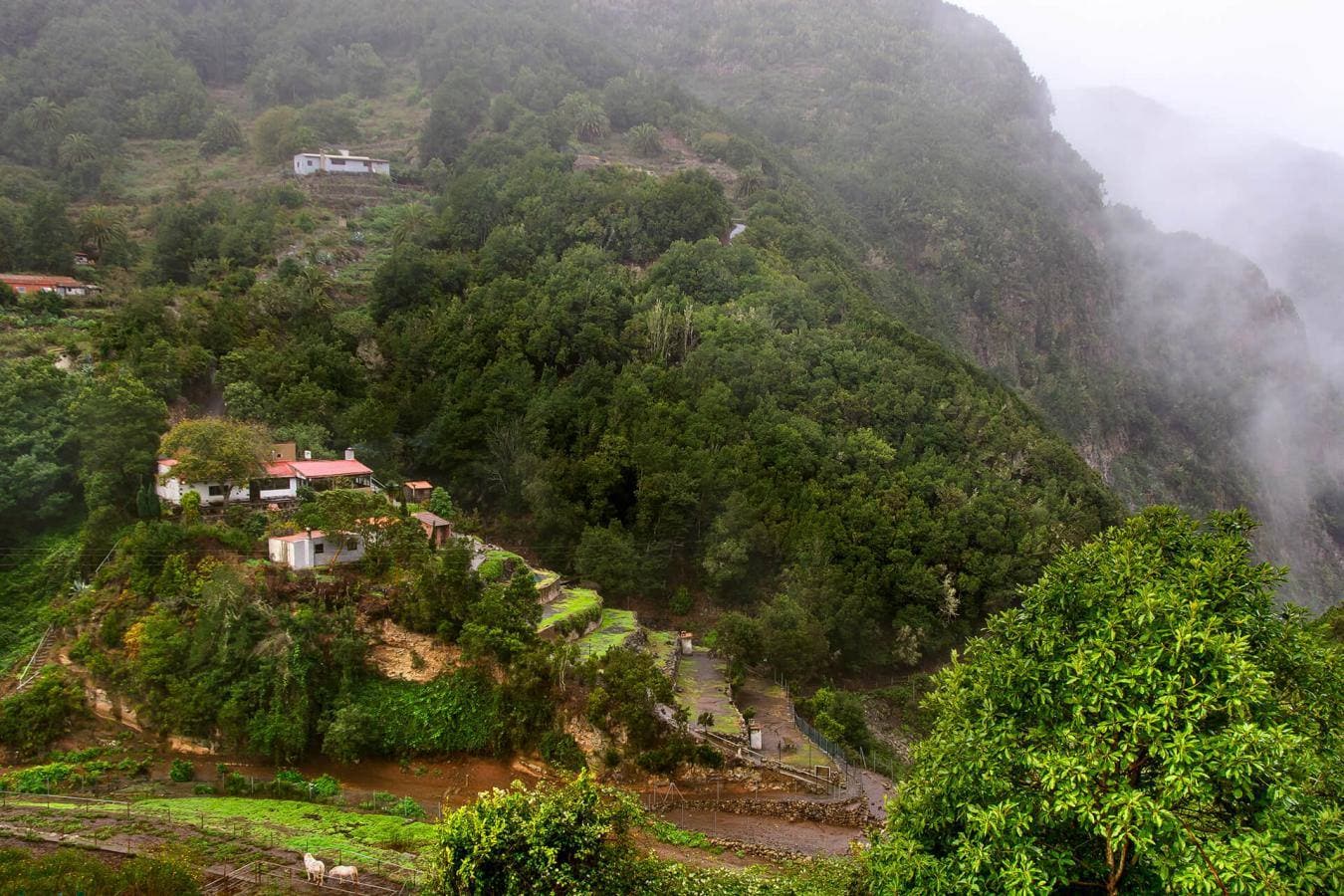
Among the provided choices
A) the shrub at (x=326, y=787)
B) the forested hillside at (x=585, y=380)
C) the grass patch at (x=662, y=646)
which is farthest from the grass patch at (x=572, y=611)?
the shrub at (x=326, y=787)

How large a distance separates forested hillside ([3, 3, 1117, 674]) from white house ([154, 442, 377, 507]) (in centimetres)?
89

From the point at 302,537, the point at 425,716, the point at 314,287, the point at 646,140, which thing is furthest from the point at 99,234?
the point at 425,716

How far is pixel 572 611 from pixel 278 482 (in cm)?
904

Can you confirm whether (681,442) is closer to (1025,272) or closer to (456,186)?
(456,186)

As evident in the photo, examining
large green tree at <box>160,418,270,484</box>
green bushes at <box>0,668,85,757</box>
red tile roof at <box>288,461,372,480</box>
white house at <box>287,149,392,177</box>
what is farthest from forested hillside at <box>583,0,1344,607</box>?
green bushes at <box>0,668,85,757</box>

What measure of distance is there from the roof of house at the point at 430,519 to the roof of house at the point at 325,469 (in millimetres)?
2318

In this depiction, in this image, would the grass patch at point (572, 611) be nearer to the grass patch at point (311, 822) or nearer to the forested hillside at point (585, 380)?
the forested hillside at point (585, 380)

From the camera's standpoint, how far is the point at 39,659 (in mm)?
20406

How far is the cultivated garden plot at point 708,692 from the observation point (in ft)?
68.6

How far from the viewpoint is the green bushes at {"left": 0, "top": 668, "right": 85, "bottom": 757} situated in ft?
60.7

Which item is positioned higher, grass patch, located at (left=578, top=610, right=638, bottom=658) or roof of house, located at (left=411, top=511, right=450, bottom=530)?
roof of house, located at (left=411, top=511, right=450, bottom=530)

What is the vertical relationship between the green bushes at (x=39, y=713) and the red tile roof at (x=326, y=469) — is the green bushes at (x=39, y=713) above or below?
below

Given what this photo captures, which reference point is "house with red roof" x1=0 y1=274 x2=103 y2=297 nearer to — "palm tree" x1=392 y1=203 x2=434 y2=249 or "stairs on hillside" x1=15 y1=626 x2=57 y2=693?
"palm tree" x1=392 y1=203 x2=434 y2=249

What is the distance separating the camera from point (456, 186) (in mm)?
43750
